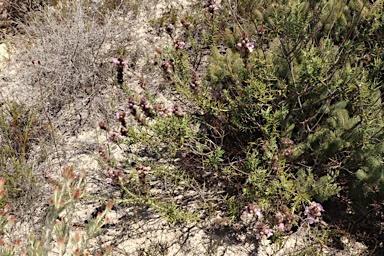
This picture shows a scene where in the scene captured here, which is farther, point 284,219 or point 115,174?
point 115,174

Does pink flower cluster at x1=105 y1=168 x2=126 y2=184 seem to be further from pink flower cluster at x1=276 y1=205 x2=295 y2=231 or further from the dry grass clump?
the dry grass clump

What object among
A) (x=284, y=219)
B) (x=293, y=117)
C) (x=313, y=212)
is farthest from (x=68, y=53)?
(x=313, y=212)

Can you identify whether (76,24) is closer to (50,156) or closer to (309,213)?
(50,156)

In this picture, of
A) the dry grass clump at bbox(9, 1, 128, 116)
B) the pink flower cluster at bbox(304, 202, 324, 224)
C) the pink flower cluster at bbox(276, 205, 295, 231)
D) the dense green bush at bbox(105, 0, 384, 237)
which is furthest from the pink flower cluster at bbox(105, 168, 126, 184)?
the dry grass clump at bbox(9, 1, 128, 116)

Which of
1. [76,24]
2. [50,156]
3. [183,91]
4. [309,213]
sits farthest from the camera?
[76,24]

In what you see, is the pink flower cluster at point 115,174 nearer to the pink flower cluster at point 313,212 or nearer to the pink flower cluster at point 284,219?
the pink flower cluster at point 284,219

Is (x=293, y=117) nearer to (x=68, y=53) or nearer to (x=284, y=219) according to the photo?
(x=284, y=219)

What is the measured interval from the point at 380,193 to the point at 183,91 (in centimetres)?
158

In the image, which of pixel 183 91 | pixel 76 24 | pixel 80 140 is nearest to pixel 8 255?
pixel 183 91

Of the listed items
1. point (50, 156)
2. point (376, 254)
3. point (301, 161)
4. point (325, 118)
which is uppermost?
point (325, 118)

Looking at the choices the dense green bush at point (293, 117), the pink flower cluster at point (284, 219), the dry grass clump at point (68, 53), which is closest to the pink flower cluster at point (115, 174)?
the dense green bush at point (293, 117)

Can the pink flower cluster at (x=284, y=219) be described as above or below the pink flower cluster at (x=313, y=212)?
below

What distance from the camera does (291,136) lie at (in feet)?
9.97

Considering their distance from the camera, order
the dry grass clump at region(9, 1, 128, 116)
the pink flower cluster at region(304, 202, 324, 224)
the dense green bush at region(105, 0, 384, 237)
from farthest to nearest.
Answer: the dry grass clump at region(9, 1, 128, 116) < the dense green bush at region(105, 0, 384, 237) < the pink flower cluster at region(304, 202, 324, 224)
